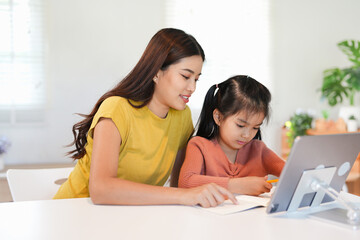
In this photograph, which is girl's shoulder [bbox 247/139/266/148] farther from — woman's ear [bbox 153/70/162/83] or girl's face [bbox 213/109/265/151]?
woman's ear [bbox 153/70/162/83]

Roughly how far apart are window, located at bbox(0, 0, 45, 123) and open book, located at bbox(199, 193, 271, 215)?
283cm

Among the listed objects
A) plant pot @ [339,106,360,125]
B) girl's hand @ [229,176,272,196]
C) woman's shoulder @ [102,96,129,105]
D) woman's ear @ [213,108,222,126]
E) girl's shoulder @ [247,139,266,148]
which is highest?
woman's shoulder @ [102,96,129,105]

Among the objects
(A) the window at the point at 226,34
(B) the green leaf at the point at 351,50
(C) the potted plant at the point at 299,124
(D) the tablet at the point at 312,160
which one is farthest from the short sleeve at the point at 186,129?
(B) the green leaf at the point at 351,50

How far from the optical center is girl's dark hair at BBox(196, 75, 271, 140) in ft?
4.93

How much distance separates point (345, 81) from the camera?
4152 millimetres

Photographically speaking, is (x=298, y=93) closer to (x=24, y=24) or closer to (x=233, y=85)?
(x=24, y=24)

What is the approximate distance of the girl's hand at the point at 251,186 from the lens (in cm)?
126

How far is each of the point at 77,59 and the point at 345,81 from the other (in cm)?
264

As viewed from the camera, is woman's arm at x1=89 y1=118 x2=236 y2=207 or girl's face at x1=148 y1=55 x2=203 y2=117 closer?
woman's arm at x1=89 y1=118 x2=236 y2=207

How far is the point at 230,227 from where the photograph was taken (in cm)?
92

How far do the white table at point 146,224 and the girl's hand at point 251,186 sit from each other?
0.18 m

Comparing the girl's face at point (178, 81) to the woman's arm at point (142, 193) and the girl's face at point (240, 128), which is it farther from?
the woman's arm at point (142, 193)

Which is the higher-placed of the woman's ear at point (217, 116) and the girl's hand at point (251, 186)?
the woman's ear at point (217, 116)

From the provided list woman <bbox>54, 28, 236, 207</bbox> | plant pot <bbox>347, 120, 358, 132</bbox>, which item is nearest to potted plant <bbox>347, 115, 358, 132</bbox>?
plant pot <bbox>347, 120, 358, 132</bbox>
